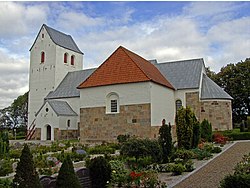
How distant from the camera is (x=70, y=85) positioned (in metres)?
31.9

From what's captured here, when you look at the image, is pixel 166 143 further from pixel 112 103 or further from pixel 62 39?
pixel 62 39

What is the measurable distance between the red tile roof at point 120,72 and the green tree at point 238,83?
17.2 m

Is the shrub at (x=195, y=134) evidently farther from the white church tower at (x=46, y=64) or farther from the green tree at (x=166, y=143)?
the white church tower at (x=46, y=64)

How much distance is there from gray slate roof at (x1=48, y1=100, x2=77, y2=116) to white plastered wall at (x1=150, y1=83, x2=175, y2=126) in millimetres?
10551

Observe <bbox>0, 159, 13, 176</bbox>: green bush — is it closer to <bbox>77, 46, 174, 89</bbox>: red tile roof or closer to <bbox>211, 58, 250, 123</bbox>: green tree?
<bbox>77, 46, 174, 89</bbox>: red tile roof

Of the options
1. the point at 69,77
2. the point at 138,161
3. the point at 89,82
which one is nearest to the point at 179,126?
the point at 138,161

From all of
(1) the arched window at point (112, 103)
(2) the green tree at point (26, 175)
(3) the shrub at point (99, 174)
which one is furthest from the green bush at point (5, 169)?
(1) the arched window at point (112, 103)

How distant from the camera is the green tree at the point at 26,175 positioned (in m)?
4.46

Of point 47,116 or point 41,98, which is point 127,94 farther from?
point 41,98

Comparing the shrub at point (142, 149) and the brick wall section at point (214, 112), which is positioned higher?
the brick wall section at point (214, 112)

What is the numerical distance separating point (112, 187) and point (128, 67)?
47.8 feet

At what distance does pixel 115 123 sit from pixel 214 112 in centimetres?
927

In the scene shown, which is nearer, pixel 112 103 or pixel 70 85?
pixel 112 103

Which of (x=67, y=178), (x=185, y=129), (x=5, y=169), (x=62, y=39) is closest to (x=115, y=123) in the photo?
(x=185, y=129)
